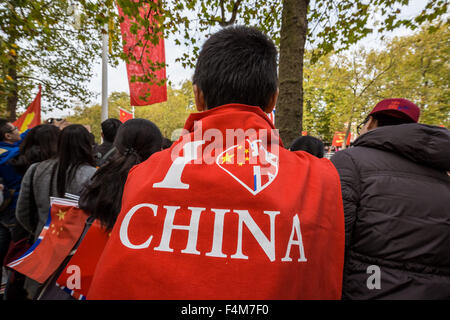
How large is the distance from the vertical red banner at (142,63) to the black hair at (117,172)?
408cm

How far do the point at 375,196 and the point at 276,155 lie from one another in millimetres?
498

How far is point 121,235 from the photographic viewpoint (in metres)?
0.84

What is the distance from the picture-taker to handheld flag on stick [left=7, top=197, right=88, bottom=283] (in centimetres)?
158

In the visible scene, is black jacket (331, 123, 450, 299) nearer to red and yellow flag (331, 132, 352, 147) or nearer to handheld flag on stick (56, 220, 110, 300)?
handheld flag on stick (56, 220, 110, 300)

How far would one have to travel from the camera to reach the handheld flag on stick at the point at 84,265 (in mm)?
1481

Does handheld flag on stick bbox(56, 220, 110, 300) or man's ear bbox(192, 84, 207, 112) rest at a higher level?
man's ear bbox(192, 84, 207, 112)

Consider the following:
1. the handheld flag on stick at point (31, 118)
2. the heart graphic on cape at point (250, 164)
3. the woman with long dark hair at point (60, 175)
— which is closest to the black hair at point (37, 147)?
the woman with long dark hair at point (60, 175)

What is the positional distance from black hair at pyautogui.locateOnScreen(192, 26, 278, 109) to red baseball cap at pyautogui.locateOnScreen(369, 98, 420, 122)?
965mm

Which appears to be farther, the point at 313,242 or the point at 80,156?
the point at 80,156

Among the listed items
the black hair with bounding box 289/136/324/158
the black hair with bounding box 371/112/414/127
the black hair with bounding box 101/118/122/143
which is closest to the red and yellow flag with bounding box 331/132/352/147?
the black hair with bounding box 289/136/324/158

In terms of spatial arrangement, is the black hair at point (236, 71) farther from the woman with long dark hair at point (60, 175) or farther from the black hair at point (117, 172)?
the woman with long dark hair at point (60, 175)

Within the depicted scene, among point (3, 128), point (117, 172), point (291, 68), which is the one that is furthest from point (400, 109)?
point (3, 128)
